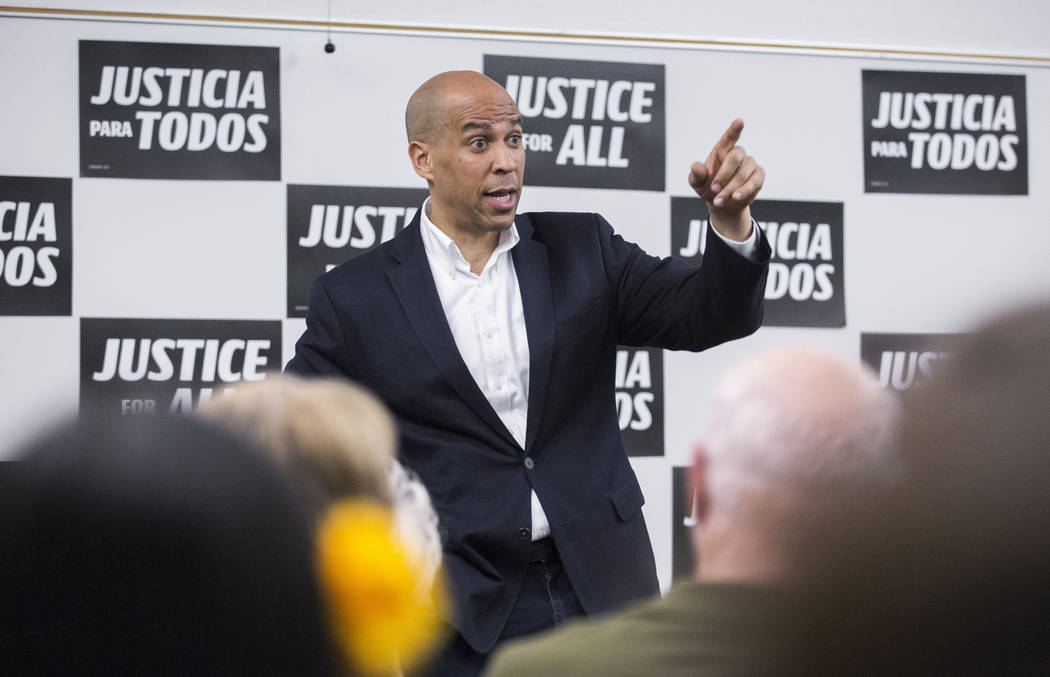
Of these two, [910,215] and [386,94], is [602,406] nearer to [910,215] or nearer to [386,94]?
[386,94]

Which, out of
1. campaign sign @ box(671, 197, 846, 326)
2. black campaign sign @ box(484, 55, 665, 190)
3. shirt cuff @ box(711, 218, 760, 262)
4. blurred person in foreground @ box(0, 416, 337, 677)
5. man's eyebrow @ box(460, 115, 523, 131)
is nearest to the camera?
blurred person in foreground @ box(0, 416, 337, 677)

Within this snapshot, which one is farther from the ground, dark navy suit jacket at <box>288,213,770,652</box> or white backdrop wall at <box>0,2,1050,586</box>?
white backdrop wall at <box>0,2,1050,586</box>

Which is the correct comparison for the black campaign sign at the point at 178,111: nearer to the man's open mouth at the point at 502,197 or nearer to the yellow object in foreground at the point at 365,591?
the man's open mouth at the point at 502,197

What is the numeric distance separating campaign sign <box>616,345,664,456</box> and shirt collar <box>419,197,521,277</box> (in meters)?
1.12

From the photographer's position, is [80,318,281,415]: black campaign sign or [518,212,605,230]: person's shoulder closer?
[518,212,605,230]: person's shoulder

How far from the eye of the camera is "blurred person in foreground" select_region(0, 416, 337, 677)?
48 cm

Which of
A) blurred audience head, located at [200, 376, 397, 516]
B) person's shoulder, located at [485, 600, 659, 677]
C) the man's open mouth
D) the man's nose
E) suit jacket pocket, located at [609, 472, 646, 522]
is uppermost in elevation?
the man's nose

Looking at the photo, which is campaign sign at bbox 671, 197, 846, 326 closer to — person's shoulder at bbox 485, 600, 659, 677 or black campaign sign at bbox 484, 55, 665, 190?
black campaign sign at bbox 484, 55, 665, 190

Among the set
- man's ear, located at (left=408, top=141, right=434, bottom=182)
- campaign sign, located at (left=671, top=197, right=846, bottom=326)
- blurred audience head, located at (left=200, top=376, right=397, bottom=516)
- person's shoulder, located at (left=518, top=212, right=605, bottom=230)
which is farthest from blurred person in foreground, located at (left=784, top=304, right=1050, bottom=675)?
campaign sign, located at (left=671, top=197, right=846, bottom=326)

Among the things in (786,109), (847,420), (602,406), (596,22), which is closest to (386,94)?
(596,22)

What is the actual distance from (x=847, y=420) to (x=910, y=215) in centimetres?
299

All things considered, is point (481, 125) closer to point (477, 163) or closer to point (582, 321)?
point (477, 163)

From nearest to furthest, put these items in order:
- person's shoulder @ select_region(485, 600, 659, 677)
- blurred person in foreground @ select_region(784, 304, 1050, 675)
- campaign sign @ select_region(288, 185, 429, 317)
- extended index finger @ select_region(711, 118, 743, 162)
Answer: blurred person in foreground @ select_region(784, 304, 1050, 675) → person's shoulder @ select_region(485, 600, 659, 677) → extended index finger @ select_region(711, 118, 743, 162) → campaign sign @ select_region(288, 185, 429, 317)

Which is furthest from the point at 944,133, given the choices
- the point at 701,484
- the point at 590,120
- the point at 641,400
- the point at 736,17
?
the point at 701,484
